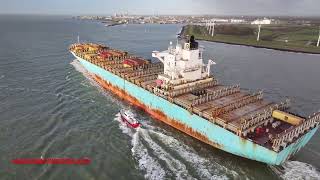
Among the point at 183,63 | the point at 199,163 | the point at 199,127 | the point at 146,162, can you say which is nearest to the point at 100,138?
the point at 146,162

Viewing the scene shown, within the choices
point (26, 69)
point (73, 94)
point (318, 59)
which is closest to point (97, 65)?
point (73, 94)

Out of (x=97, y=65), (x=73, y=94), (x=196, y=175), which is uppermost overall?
(x=97, y=65)

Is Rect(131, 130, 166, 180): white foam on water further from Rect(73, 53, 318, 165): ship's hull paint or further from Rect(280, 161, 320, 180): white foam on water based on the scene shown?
Rect(280, 161, 320, 180): white foam on water

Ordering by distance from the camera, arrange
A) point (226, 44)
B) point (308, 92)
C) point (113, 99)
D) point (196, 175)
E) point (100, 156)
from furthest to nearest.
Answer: point (226, 44), point (308, 92), point (113, 99), point (100, 156), point (196, 175)

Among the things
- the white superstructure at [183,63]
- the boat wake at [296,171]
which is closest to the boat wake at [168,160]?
the boat wake at [296,171]

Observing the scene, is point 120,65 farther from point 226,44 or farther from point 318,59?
point 226,44

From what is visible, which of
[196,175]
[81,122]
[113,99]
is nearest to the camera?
[196,175]

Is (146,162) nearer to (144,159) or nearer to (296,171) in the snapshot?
(144,159)
